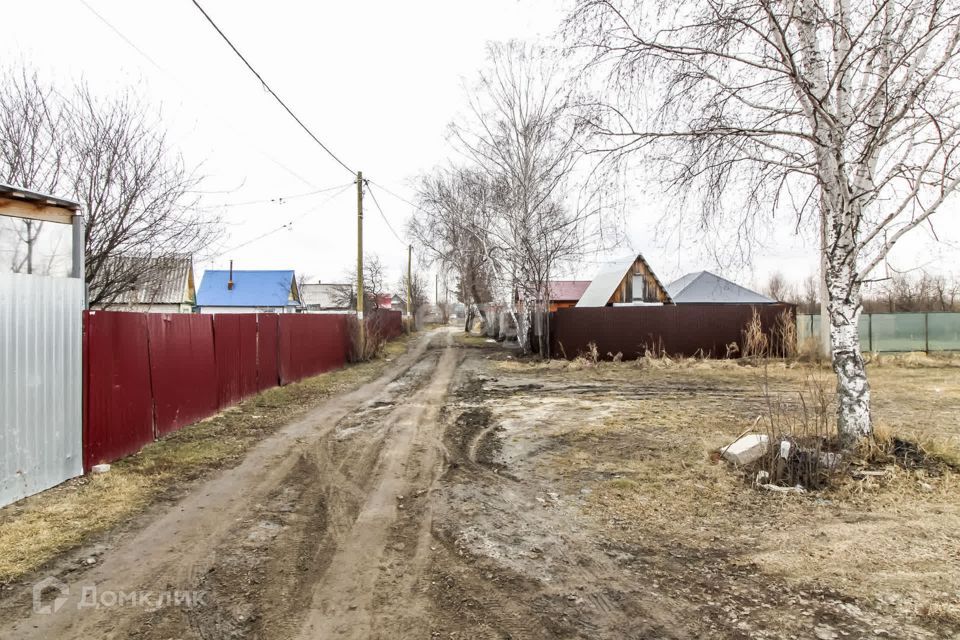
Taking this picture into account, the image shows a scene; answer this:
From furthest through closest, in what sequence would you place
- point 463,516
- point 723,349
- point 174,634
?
point 723,349
point 463,516
point 174,634

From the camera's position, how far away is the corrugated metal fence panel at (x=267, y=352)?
34.4 feet

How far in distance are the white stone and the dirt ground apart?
0.88 feet

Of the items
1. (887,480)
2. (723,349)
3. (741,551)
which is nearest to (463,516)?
(741,551)

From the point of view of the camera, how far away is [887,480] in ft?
14.5

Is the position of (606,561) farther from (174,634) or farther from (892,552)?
(174,634)

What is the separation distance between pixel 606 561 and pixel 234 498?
125 inches

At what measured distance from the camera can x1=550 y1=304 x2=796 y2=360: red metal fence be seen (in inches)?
677

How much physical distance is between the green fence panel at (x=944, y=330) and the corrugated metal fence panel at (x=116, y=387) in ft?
84.1

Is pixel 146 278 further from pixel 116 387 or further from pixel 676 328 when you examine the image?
pixel 676 328

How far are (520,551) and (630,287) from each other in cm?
2507

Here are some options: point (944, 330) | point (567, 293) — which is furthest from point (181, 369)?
point (567, 293)

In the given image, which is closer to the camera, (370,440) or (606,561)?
(606,561)

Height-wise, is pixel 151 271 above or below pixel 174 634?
above

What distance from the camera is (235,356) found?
923 centimetres
